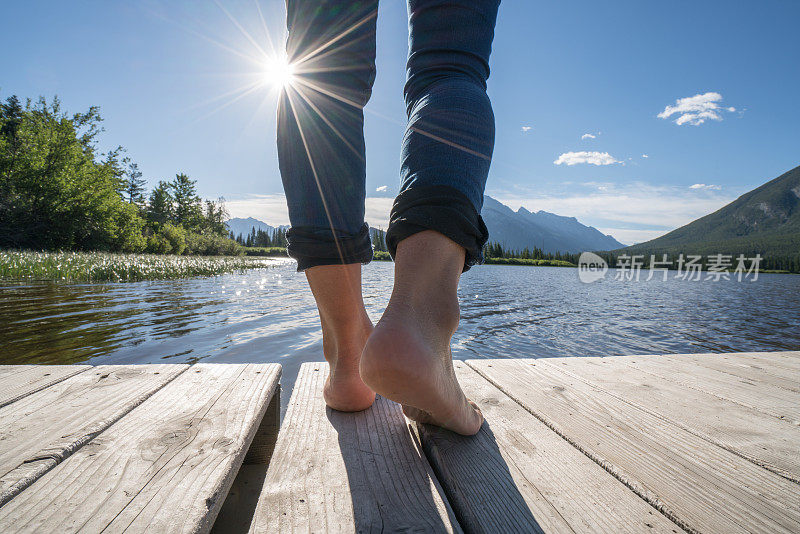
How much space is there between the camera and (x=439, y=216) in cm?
68

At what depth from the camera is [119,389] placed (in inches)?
42.8

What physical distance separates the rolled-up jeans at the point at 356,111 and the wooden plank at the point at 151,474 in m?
0.42

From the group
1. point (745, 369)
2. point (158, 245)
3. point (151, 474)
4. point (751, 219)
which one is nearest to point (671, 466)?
point (151, 474)

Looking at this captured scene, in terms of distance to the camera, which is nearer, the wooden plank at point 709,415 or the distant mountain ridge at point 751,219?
the wooden plank at point 709,415

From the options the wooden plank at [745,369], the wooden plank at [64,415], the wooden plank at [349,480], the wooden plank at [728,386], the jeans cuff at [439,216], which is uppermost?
the jeans cuff at [439,216]

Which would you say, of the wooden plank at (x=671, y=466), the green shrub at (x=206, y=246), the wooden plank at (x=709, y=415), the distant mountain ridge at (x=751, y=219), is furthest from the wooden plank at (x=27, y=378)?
the distant mountain ridge at (x=751, y=219)

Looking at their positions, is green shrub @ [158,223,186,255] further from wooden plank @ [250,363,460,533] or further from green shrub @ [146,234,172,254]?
wooden plank @ [250,363,460,533]

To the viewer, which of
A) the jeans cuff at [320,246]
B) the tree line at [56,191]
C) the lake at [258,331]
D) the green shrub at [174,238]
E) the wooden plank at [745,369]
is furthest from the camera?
the green shrub at [174,238]

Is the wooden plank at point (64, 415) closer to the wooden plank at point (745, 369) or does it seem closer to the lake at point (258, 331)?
the lake at point (258, 331)

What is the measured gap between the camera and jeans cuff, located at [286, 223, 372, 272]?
0.84 meters

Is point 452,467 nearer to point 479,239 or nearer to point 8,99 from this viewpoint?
point 479,239

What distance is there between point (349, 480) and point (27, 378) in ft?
3.86

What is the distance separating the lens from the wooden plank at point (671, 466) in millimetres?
615

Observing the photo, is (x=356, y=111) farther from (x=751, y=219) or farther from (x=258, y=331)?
(x=751, y=219)
